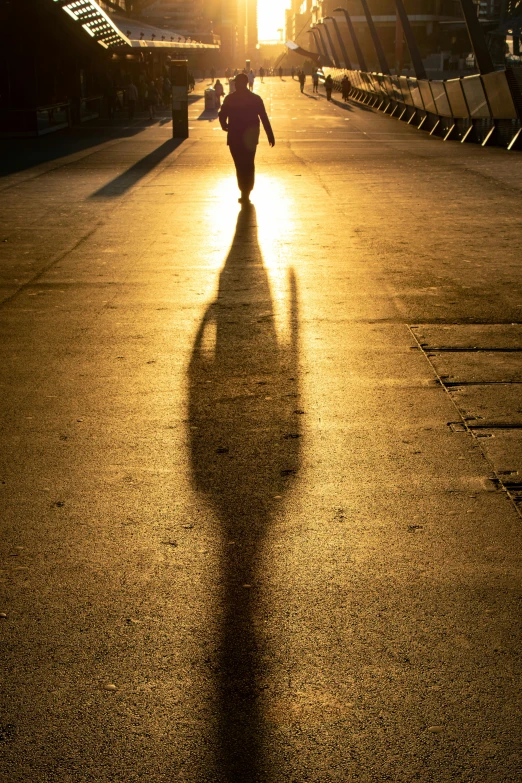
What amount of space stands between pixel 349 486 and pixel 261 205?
436 inches

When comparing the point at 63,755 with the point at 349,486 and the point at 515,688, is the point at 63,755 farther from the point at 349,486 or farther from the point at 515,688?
the point at 349,486

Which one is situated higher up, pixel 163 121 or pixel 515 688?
pixel 515 688

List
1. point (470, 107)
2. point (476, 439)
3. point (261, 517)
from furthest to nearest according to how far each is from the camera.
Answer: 1. point (470, 107)
2. point (476, 439)
3. point (261, 517)

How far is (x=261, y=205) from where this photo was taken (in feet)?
51.4

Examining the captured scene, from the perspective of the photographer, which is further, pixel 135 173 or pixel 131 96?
pixel 131 96

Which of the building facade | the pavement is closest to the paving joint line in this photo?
the pavement

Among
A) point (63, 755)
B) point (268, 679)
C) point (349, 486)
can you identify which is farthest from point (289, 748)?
point (349, 486)

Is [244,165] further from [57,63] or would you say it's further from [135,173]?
[57,63]

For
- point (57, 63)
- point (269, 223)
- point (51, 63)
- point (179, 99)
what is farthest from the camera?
point (57, 63)

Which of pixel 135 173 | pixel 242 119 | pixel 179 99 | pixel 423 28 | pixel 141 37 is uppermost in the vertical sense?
pixel 242 119

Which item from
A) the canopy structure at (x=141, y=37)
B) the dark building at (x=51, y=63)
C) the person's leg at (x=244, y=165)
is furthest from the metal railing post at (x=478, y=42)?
the canopy structure at (x=141, y=37)

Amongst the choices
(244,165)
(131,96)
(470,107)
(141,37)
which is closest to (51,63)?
(131,96)

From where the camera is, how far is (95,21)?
1489 inches

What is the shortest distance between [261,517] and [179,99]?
90.3 feet
